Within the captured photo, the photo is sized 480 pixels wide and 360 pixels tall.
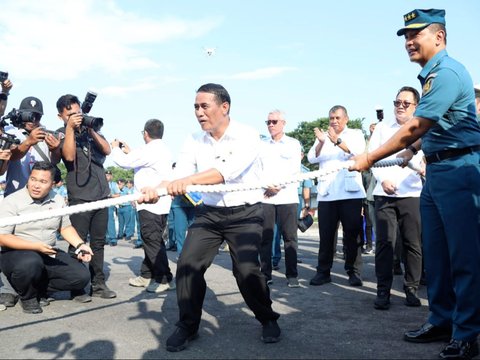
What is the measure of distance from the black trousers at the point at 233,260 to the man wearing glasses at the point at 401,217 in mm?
1596

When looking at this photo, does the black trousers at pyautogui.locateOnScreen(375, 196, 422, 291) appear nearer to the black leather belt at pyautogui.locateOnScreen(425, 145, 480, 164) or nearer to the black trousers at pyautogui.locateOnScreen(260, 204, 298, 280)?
the black trousers at pyautogui.locateOnScreen(260, 204, 298, 280)

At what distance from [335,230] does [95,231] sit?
279cm

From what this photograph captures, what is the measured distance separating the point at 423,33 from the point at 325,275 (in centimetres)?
343

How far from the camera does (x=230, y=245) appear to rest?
→ 12.6ft

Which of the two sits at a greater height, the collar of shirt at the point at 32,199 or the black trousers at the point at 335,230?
the collar of shirt at the point at 32,199

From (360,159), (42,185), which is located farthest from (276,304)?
(42,185)

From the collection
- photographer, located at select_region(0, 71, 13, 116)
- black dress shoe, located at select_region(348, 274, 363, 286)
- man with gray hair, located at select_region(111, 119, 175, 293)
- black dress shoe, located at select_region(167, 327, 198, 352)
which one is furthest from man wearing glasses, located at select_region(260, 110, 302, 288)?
photographer, located at select_region(0, 71, 13, 116)

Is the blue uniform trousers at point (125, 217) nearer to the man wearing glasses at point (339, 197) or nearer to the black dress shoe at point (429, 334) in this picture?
the man wearing glasses at point (339, 197)

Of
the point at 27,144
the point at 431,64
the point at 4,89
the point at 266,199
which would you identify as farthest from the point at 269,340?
the point at 4,89

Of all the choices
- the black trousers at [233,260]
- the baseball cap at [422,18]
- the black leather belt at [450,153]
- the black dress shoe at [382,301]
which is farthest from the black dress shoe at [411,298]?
the baseball cap at [422,18]

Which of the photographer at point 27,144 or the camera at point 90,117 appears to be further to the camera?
the camera at point 90,117

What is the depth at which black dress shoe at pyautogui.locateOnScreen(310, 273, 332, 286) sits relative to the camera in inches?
234

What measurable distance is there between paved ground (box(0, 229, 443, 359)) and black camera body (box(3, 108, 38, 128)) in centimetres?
183

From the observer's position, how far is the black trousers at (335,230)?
5.82m
